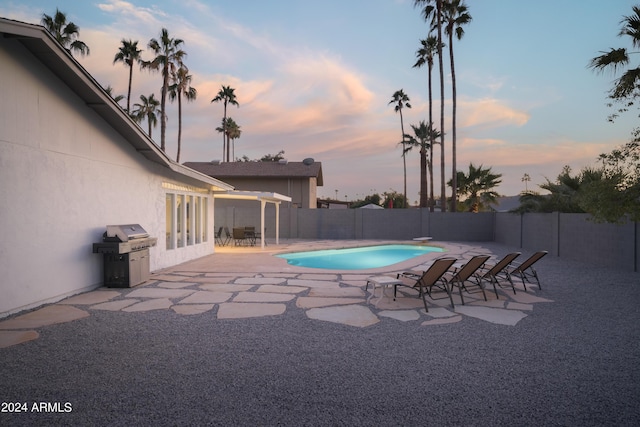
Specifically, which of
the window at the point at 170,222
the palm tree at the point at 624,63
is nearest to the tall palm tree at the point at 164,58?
the window at the point at 170,222

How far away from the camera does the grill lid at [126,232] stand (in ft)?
24.2

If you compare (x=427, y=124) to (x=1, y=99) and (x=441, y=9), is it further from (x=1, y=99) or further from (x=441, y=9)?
(x=1, y=99)

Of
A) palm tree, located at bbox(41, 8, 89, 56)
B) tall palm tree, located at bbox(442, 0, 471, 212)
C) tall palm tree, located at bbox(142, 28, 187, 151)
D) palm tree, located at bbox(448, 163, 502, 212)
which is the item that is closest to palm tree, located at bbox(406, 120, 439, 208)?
palm tree, located at bbox(448, 163, 502, 212)

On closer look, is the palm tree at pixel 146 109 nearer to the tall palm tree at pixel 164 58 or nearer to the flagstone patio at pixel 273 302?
the tall palm tree at pixel 164 58

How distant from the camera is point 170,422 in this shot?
8.82 ft

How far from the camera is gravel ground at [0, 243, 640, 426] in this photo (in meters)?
2.81

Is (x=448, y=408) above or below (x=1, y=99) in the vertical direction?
below

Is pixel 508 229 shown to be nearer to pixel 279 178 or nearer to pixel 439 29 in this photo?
pixel 439 29

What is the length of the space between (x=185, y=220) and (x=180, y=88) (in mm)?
22287

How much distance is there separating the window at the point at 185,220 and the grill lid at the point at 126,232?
2.67 metres

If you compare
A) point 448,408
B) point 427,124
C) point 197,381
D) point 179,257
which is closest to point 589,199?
point 448,408

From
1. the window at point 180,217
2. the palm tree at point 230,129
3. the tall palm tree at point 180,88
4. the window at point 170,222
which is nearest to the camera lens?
the window at point 170,222

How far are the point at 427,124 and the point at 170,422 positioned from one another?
105 feet

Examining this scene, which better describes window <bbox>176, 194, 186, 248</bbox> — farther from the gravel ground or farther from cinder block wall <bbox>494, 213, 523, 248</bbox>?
cinder block wall <bbox>494, 213, 523, 248</bbox>
